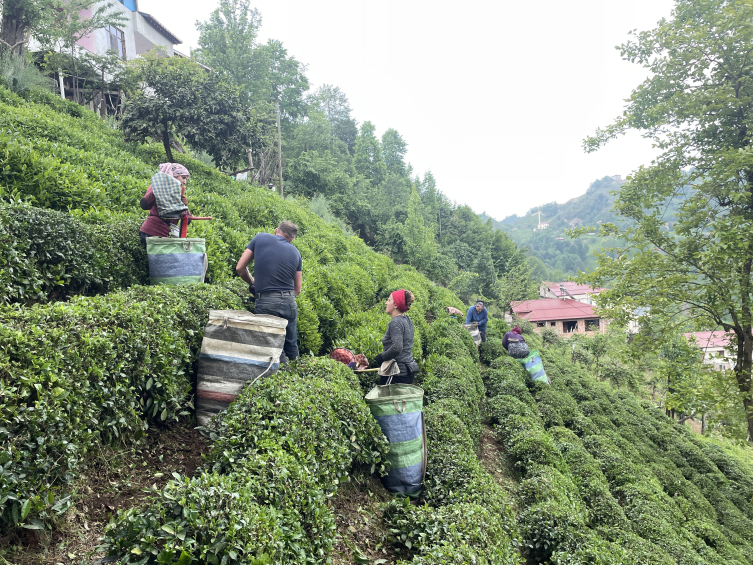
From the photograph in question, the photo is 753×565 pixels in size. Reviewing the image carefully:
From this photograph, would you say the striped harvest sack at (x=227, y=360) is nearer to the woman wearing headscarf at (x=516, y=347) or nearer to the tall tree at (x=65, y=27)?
the woman wearing headscarf at (x=516, y=347)

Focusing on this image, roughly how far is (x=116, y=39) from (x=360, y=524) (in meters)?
28.2

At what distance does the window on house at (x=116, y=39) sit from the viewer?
2178cm

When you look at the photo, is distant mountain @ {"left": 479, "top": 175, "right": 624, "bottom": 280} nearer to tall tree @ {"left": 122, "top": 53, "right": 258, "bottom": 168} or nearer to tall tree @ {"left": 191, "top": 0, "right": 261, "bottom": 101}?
tall tree @ {"left": 191, "top": 0, "right": 261, "bottom": 101}

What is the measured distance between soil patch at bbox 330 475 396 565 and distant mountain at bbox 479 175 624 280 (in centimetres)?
8463

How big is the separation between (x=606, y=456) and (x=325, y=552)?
8.64 m

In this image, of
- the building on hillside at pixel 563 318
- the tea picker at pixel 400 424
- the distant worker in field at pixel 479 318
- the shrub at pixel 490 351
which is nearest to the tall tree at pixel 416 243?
the distant worker in field at pixel 479 318

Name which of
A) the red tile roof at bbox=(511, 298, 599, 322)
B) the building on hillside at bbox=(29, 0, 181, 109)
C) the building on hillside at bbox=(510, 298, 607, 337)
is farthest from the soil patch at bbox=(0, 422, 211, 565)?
the building on hillside at bbox=(510, 298, 607, 337)

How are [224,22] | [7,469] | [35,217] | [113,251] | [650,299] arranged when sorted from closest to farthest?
[7,469]
[35,217]
[113,251]
[650,299]
[224,22]

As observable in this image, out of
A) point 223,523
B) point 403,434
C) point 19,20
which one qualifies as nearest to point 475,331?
point 403,434

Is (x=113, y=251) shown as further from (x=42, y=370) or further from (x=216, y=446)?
(x=216, y=446)

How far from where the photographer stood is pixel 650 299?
34.1ft

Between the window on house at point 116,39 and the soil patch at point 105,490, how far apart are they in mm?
24737

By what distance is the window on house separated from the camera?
2178 cm

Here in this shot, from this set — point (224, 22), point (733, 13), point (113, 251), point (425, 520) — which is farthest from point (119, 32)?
point (425, 520)
